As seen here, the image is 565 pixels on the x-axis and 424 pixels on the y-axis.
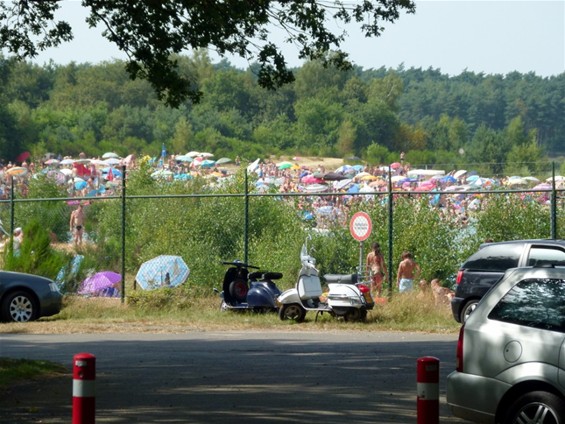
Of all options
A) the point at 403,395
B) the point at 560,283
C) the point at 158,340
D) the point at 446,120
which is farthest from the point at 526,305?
the point at 446,120

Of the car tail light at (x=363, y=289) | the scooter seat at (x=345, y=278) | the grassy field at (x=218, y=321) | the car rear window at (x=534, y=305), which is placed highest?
the car rear window at (x=534, y=305)

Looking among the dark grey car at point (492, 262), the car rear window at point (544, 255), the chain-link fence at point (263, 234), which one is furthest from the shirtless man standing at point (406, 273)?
the car rear window at point (544, 255)

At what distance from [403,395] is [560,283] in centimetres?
361

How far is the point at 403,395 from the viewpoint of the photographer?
1280 cm

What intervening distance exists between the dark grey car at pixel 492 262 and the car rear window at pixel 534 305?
380 inches

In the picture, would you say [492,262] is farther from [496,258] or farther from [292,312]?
[292,312]

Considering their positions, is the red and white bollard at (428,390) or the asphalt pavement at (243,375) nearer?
the red and white bollard at (428,390)

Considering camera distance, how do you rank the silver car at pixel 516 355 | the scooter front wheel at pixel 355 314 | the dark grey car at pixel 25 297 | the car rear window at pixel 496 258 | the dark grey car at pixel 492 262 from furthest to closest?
the dark grey car at pixel 25 297, the scooter front wheel at pixel 355 314, the car rear window at pixel 496 258, the dark grey car at pixel 492 262, the silver car at pixel 516 355

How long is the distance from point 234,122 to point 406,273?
125 m

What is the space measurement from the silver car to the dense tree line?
10425 centimetres

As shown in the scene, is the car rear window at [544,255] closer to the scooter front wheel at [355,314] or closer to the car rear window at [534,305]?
the scooter front wheel at [355,314]

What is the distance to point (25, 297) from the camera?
2291 cm

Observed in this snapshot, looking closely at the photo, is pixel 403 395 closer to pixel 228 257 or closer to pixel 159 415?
pixel 159 415

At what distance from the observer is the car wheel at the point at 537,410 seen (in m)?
9.02
